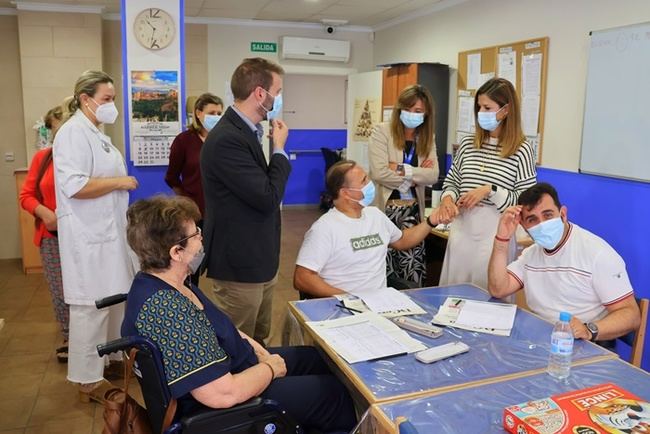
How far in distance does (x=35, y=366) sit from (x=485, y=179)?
8.99ft

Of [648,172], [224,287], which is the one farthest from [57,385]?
[648,172]

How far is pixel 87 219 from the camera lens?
2604 mm

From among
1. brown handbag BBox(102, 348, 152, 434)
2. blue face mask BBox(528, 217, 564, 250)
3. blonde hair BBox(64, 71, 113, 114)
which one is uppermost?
blonde hair BBox(64, 71, 113, 114)

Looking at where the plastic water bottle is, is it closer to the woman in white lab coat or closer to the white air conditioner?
the woman in white lab coat

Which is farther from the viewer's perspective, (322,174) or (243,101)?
(322,174)

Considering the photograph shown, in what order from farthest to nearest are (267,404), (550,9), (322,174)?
1. (322,174)
2. (550,9)
3. (267,404)

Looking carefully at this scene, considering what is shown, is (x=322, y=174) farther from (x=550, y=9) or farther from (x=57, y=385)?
(x=57, y=385)

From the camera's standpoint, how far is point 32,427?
261cm

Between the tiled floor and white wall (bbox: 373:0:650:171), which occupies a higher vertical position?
white wall (bbox: 373:0:650:171)

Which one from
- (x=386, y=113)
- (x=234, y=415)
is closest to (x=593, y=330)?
(x=234, y=415)

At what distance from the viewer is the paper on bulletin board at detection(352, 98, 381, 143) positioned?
21.3 feet

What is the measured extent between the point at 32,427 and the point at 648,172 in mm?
3565

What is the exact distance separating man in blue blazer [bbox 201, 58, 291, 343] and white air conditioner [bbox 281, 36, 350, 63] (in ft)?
17.2

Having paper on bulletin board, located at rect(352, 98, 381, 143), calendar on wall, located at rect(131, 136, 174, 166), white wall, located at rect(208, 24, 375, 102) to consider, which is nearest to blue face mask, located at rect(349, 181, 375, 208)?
calendar on wall, located at rect(131, 136, 174, 166)
